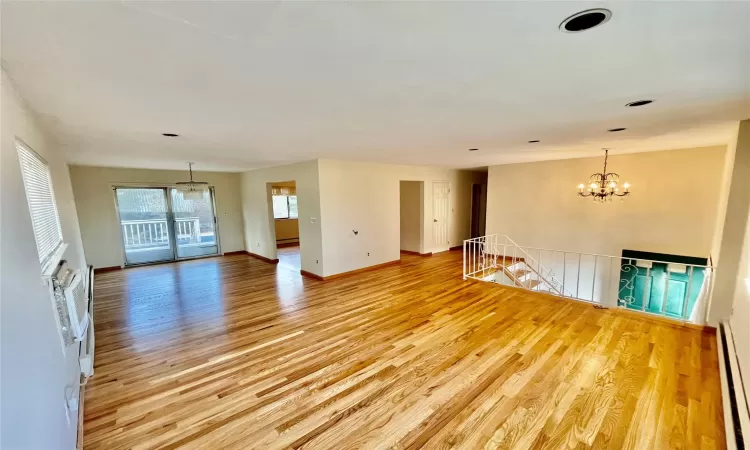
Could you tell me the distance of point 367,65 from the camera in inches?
59.4

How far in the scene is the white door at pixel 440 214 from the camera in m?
7.57

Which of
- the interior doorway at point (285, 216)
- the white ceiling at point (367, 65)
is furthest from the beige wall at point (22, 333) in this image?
the interior doorway at point (285, 216)

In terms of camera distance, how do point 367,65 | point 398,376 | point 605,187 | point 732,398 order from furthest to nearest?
point 605,187, point 398,376, point 732,398, point 367,65

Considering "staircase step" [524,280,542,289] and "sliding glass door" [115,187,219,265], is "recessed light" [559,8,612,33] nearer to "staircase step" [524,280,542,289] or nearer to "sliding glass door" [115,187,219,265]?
"staircase step" [524,280,542,289]

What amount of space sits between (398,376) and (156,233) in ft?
24.8

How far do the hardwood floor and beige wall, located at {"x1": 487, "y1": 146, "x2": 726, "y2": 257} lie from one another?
8.28 ft

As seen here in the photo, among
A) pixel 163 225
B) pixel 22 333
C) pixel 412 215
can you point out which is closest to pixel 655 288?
pixel 412 215

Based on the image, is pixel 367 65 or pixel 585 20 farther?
pixel 367 65

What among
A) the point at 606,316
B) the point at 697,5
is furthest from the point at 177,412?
the point at 606,316

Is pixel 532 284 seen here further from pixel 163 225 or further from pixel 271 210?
pixel 163 225

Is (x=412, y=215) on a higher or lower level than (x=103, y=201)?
lower

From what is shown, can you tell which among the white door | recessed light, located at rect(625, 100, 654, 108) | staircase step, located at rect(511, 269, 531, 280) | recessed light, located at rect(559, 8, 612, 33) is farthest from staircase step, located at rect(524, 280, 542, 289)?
recessed light, located at rect(559, 8, 612, 33)

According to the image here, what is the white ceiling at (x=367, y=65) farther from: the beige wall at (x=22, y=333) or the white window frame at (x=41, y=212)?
the beige wall at (x=22, y=333)

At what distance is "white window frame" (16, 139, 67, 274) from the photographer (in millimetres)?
1794
